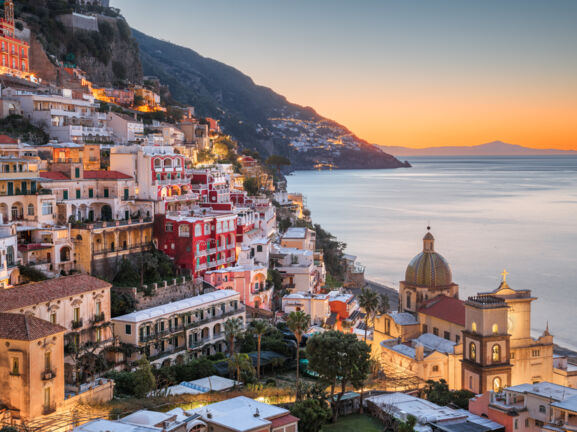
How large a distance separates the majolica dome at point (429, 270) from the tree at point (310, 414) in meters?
15.8

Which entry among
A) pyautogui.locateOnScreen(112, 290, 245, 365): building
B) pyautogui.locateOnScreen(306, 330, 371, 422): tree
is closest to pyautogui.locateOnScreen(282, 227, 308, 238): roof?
pyautogui.locateOnScreen(112, 290, 245, 365): building

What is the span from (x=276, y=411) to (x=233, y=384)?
5.88 metres

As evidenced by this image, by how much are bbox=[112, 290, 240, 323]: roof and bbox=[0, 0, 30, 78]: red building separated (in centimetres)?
3264

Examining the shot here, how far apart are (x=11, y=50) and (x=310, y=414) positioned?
48.6 meters

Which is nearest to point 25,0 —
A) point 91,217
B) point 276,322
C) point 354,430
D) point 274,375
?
point 91,217

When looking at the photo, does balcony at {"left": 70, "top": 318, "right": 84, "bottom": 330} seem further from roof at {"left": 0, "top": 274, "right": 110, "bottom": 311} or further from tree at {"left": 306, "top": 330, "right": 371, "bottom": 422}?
tree at {"left": 306, "top": 330, "right": 371, "bottom": 422}

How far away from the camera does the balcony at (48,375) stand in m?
24.5

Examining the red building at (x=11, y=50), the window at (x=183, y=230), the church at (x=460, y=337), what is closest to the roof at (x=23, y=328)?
the window at (x=183, y=230)

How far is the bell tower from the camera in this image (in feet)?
112

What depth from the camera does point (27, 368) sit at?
78.7ft

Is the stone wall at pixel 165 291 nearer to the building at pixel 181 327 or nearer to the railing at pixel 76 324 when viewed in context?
the building at pixel 181 327

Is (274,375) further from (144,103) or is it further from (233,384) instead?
(144,103)

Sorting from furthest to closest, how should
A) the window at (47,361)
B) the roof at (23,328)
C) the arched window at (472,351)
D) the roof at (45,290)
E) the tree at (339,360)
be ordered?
1. the arched window at (472,351)
2. the tree at (339,360)
3. the roof at (45,290)
4. the window at (47,361)
5. the roof at (23,328)

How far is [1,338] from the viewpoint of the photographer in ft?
79.9
